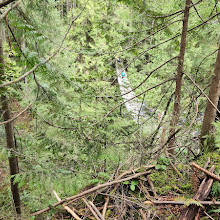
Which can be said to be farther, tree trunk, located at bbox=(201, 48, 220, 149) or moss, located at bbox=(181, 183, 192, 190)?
tree trunk, located at bbox=(201, 48, 220, 149)

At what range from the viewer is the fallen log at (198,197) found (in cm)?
154

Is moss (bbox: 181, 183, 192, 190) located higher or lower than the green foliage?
lower

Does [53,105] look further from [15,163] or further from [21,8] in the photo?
[15,163]

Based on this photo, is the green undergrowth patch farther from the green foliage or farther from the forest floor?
the green foliage

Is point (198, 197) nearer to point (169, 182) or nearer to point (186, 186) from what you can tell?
point (186, 186)

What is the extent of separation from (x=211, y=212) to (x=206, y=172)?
1.14 feet

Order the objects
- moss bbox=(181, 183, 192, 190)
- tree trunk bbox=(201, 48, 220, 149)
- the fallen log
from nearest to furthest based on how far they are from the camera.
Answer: the fallen log, moss bbox=(181, 183, 192, 190), tree trunk bbox=(201, 48, 220, 149)

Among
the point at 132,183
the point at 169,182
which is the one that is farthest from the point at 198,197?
the point at 132,183

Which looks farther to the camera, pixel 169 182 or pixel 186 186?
pixel 169 182

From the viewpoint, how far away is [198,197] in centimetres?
161

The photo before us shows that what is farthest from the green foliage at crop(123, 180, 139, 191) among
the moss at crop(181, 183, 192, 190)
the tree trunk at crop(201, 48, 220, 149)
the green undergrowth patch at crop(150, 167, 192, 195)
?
the tree trunk at crop(201, 48, 220, 149)

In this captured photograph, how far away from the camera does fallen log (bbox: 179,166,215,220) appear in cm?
154

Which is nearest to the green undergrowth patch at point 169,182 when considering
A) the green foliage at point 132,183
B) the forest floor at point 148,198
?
the forest floor at point 148,198

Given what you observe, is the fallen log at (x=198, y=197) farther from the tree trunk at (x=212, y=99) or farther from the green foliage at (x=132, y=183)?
the tree trunk at (x=212, y=99)
